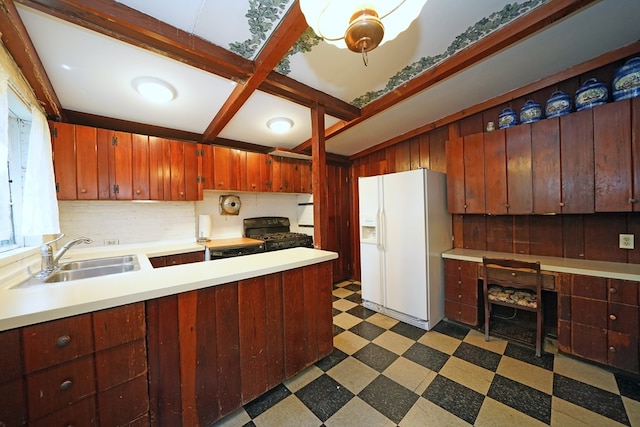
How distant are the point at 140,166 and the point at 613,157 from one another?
14.9 ft

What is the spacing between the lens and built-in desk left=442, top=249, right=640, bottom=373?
5.56 feet

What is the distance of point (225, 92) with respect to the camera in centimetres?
212

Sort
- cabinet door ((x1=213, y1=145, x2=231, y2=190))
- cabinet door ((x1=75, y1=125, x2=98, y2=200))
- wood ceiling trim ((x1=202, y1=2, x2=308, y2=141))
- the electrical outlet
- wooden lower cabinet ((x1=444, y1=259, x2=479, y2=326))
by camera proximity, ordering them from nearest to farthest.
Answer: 1. wood ceiling trim ((x1=202, y1=2, x2=308, y2=141))
2. the electrical outlet
3. cabinet door ((x1=75, y1=125, x2=98, y2=200))
4. wooden lower cabinet ((x1=444, y1=259, x2=479, y2=326))
5. cabinet door ((x1=213, y1=145, x2=231, y2=190))

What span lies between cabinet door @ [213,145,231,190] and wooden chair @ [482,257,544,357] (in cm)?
323

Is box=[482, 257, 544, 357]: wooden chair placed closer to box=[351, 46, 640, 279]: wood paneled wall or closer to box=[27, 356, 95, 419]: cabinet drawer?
box=[351, 46, 640, 279]: wood paneled wall

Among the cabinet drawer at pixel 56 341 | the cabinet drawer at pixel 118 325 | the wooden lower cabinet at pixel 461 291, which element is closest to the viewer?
the cabinet drawer at pixel 56 341

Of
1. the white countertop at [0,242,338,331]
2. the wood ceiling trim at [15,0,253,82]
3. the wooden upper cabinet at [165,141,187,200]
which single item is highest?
the wood ceiling trim at [15,0,253,82]

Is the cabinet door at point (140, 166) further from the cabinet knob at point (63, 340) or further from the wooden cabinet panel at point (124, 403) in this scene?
the wooden cabinet panel at point (124, 403)

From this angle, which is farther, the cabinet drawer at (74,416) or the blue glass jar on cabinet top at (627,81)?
the blue glass jar on cabinet top at (627,81)

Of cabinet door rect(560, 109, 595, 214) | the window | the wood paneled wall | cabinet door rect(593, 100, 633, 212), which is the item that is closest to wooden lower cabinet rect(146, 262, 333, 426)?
the window

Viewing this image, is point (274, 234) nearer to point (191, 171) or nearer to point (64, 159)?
point (191, 171)

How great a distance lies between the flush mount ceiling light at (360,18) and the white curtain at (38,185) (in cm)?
227

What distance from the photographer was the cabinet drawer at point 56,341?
90 centimetres

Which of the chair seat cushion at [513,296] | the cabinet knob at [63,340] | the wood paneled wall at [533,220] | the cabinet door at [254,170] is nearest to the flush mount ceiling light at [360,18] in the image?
the cabinet knob at [63,340]
